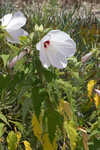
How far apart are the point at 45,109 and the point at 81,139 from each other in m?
0.54

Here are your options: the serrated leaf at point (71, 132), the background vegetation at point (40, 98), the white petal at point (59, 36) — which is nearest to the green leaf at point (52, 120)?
the background vegetation at point (40, 98)

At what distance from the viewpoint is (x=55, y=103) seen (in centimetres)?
144

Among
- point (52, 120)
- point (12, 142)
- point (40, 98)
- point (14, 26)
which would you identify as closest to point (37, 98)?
point (40, 98)

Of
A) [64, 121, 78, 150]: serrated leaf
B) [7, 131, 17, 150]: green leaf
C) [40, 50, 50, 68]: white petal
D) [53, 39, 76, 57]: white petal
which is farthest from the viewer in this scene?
[7, 131, 17, 150]: green leaf

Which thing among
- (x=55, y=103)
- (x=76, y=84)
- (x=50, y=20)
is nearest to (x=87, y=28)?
(x=50, y=20)

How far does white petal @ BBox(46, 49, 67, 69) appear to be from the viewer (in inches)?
50.6

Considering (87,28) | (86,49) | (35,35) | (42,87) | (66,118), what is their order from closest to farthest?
(35,35)
(42,87)
(66,118)
(86,49)
(87,28)

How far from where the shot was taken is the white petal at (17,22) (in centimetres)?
132

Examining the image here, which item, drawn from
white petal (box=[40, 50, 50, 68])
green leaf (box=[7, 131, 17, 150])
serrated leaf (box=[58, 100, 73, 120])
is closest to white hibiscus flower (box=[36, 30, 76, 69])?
white petal (box=[40, 50, 50, 68])

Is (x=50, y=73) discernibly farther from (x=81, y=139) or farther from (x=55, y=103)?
(x=81, y=139)

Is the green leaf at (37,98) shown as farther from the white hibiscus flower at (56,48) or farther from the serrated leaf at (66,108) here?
the serrated leaf at (66,108)

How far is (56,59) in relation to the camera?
130 centimetres

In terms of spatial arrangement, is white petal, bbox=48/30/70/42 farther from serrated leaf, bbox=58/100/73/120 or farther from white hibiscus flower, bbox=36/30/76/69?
serrated leaf, bbox=58/100/73/120

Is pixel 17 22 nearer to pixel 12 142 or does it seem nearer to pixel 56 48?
pixel 56 48
